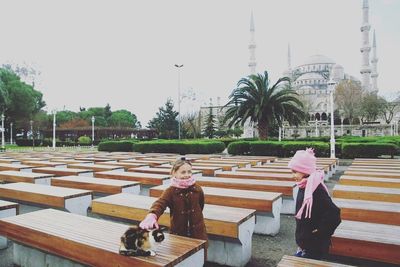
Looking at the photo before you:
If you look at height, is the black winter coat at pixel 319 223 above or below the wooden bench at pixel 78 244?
above

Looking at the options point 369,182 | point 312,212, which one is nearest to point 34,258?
point 312,212

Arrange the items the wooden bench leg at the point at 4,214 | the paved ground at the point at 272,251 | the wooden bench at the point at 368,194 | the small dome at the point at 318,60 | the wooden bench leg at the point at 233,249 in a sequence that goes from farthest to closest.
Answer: the small dome at the point at 318,60 < the wooden bench at the point at 368,194 < the wooden bench leg at the point at 4,214 < the wooden bench leg at the point at 233,249 < the paved ground at the point at 272,251

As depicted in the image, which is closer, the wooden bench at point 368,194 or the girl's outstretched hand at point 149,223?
the girl's outstretched hand at point 149,223

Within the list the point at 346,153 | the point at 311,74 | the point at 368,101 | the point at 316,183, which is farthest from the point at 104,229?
the point at 311,74

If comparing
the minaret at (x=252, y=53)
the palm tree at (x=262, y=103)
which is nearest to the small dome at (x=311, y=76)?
the minaret at (x=252, y=53)

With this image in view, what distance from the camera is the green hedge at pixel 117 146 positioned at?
2829 cm

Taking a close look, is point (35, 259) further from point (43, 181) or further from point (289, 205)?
point (289, 205)

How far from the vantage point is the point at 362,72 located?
63.5 metres

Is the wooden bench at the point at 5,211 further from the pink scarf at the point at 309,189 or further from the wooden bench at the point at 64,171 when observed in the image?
the pink scarf at the point at 309,189

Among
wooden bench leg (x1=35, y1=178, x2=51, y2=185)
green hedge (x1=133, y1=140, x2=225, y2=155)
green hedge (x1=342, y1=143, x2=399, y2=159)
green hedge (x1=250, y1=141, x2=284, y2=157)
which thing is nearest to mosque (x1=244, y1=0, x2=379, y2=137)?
green hedge (x1=133, y1=140, x2=225, y2=155)

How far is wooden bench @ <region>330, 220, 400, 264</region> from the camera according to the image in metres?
3.47

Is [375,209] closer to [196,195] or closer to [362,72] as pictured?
[196,195]

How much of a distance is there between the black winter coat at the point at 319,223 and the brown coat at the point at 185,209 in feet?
3.53

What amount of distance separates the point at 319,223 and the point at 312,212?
0.38 feet
